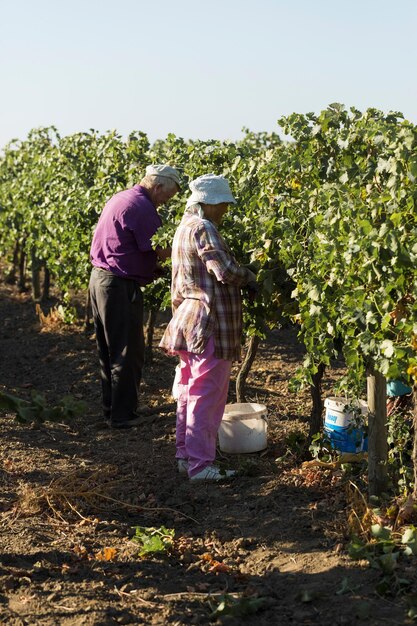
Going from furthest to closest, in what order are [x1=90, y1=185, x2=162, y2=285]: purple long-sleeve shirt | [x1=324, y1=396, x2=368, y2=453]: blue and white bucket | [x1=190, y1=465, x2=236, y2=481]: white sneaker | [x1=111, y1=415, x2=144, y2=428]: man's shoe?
[x1=111, y1=415, x2=144, y2=428]: man's shoe
[x1=90, y1=185, x2=162, y2=285]: purple long-sleeve shirt
[x1=190, y1=465, x2=236, y2=481]: white sneaker
[x1=324, y1=396, x2=368, y2=453]: blue and white bucket

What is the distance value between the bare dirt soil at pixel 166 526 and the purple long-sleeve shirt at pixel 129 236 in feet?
3.86

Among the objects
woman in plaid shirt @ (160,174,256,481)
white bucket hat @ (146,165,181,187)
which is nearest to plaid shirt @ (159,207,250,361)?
woman in plaid shirt @ (160,174,256,481)

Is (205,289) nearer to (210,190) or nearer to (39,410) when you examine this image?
(210,190)

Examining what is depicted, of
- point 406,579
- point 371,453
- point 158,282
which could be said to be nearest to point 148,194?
point 158,282

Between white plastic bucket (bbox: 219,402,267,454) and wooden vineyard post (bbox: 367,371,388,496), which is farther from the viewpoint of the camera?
white plastic bucket (bbox: 219,402,267,454)

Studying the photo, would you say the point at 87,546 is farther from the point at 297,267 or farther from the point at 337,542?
the point at 297,267

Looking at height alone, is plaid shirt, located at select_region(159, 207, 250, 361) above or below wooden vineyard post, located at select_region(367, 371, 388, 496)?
above

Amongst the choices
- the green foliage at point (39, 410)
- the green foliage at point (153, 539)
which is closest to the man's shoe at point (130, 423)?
the green foliage at point (153, 539)

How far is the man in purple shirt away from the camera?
6.41m

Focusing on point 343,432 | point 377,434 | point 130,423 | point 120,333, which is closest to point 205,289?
point 343,432

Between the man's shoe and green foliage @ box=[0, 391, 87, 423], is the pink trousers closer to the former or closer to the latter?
the man's shoe

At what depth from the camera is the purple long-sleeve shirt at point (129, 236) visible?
6395mm

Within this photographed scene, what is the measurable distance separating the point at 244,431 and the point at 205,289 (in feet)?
3.40

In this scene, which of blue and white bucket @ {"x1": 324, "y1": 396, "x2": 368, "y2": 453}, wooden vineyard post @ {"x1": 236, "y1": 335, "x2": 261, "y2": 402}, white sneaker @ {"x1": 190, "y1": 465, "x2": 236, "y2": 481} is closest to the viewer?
blue and white bucket @ {"x1": 324, "y1": 396, "x2": 368, "y2": 453}
